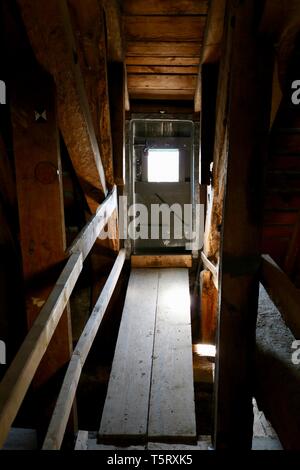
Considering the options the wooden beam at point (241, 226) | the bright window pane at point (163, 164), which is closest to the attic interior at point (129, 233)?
the wooden beam at point (241, 226)

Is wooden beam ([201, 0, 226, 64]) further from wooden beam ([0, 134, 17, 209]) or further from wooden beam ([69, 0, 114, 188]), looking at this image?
wooden beam ([0, 134, 17, 209])

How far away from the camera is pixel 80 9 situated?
2.33 metres

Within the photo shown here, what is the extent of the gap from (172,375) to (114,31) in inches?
111

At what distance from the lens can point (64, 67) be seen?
1.79 meters

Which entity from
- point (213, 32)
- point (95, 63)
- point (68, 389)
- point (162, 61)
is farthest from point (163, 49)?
point (68, 389)

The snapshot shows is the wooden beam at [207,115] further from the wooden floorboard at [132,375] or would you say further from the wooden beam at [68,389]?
the wooden beam at [68,389]

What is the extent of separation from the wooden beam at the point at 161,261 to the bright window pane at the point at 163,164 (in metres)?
2.28

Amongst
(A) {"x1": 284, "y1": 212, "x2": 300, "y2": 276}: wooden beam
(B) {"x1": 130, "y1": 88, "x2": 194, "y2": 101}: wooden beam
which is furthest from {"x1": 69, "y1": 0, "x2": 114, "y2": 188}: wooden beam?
(A) {"x1": 284, "y1": 212, "x2": 300, "y2": 276}: wooden beam

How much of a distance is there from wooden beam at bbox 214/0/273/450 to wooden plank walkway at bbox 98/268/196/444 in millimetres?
437

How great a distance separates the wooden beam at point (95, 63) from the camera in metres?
2.38

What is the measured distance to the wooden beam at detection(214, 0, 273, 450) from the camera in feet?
4.73

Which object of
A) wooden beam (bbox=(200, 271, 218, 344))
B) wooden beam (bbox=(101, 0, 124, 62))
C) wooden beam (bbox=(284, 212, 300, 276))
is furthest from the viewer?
wooden beam (bbox=(200, 271, 218, 344))
